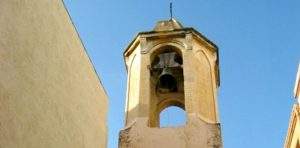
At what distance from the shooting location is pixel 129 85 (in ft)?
45.6

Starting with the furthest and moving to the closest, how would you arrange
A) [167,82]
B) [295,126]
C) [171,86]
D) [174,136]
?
1. [171,86]
2. [167,82]
3. [174,136]
4. [295,126]

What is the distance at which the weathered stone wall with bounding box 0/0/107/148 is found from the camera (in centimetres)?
703

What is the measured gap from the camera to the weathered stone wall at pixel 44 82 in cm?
703

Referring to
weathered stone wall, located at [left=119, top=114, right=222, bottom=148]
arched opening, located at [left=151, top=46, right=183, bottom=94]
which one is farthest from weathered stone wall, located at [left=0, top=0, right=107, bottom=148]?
arched opening, located at [left=151, top=46, right=183, bottom=94]

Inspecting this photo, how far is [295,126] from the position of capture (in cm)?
1038

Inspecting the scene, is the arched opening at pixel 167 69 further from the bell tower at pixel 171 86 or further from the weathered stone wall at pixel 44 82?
the weathered stone wall at pixel 44 82

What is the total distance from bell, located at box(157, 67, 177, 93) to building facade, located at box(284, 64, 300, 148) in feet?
11.2

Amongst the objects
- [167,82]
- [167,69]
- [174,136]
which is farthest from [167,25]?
[174,136]

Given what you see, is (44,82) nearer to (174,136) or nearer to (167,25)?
(174,136)

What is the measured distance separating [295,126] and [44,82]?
475 centimetres

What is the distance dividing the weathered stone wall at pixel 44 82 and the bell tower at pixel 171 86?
1378mm

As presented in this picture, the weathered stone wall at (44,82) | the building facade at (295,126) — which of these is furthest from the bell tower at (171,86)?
the building facade at (295,126)

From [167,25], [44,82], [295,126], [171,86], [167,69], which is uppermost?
[167,25]

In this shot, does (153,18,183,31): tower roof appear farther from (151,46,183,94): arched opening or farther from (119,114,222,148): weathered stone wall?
(119,114,222,148): weathered stone wall
